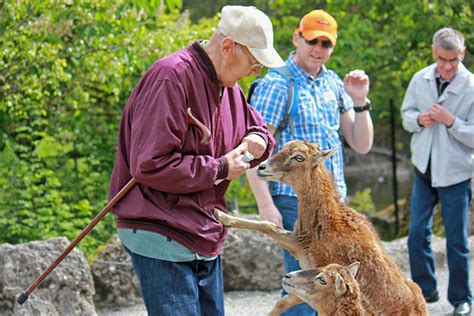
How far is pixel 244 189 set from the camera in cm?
1174

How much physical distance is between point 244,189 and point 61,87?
9.45 ft

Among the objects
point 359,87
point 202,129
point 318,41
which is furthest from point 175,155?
point 359,87

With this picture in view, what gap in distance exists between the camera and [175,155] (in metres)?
4.03

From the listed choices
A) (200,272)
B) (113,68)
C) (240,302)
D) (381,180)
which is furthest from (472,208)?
(381,180)

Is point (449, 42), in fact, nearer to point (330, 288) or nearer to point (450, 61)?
point (450, 61)

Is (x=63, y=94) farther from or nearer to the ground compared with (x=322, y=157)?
farther from the ground

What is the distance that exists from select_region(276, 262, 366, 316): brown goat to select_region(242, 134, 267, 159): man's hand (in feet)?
2.67

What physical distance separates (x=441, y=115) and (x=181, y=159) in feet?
13.6

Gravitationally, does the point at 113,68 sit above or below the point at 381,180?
above

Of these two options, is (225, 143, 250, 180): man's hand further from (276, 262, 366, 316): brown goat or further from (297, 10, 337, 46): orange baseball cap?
Result: (297, 10, 337, 46): orange baseball cap

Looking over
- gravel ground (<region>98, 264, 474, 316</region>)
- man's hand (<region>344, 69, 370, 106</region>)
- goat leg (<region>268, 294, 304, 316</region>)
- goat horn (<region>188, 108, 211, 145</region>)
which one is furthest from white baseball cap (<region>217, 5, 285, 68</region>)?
gravel ground (<region>98, 264, 474, 316</region>)

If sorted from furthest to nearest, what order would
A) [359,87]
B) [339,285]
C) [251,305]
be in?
1. [251,305]
2. [359,87]
3. [339,285]

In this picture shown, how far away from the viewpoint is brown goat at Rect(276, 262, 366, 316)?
16.2 feet

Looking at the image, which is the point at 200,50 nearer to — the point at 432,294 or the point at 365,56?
the point at 432,294
